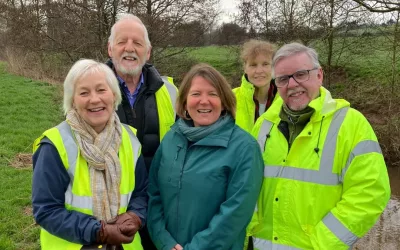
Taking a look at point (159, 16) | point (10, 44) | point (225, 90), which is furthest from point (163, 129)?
point (10, 44)

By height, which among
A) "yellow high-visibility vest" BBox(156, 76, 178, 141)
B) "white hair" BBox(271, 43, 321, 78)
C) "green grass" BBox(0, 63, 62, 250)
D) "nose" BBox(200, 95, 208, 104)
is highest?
"white hair" BBox(271, 43, 321, 78)

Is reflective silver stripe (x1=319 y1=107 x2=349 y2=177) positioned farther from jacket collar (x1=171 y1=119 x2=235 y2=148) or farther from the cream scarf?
the cream scarf

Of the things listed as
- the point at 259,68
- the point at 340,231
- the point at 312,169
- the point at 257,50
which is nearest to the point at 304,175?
the point at 312,169

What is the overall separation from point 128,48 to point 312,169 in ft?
6.18

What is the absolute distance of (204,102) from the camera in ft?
8.79

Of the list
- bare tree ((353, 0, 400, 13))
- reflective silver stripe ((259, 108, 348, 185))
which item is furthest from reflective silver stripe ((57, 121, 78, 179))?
bare tree ((353, 0, 400, 13))

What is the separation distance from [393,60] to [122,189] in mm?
11042

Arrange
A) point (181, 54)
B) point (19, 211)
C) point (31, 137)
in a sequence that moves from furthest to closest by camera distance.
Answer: point (181, 54) → point (31, 137) → point (19, 211)

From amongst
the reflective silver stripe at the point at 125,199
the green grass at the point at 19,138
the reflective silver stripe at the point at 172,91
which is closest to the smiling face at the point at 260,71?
the reflective silver stripe at the point at 172,91

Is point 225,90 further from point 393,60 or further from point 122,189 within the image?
point 393,60

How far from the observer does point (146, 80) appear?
11.6 ft

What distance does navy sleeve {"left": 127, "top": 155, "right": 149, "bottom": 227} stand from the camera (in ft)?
9.01

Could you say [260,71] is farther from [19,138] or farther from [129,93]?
[19,138]

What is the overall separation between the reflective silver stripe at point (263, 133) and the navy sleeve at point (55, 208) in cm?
121
